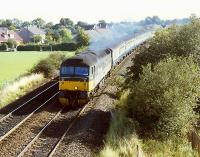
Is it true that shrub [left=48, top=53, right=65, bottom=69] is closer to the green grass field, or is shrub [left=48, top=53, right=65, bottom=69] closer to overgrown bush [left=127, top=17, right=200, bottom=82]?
the green grass field

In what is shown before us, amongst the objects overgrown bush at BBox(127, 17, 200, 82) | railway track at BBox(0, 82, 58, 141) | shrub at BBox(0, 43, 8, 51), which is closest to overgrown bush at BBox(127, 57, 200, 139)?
overgrown bush at BBox(127, 17, 200, 82)

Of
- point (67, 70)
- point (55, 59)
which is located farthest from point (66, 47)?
point (67, 70)

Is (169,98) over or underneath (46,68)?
over

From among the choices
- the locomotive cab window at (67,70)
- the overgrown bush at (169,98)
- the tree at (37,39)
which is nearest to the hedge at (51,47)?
the tree at (37,39)

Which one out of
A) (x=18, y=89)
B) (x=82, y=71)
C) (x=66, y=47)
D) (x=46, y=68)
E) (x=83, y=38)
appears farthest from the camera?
(x=66, y=47)

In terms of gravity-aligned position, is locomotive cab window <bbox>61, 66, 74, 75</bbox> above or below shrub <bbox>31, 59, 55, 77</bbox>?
above

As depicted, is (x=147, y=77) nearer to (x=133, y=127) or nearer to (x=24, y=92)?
(x=133, y=127)

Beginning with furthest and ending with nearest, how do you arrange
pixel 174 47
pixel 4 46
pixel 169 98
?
1. pixel 4 46
2. pixel 174 47
3. pixel 169 98

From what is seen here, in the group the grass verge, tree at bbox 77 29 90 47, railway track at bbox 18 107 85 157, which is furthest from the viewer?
tree at bbox 77 29 90 47

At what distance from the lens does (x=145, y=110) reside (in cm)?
2078

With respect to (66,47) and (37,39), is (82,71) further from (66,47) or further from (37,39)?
(37,39)

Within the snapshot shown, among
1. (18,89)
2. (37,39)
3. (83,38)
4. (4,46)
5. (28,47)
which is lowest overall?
(28,47)

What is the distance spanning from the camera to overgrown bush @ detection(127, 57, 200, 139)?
756 inches

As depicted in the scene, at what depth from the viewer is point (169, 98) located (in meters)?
19.1
